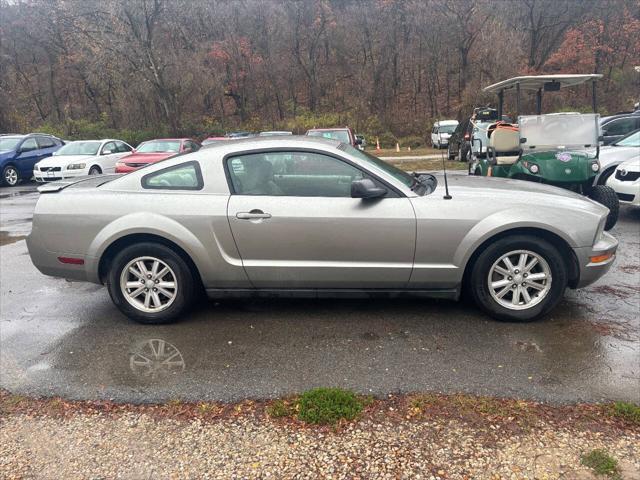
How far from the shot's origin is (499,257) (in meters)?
4.04

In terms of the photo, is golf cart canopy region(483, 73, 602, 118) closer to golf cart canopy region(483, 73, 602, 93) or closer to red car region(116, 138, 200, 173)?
golf cart canopy region(483, 73, 602, 93)

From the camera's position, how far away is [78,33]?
98.2 ft

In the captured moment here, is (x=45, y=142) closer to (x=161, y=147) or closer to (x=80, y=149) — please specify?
(x=80, y=149)

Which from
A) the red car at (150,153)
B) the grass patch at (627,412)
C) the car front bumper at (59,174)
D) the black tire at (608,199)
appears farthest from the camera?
the car front bumper at (59,174)

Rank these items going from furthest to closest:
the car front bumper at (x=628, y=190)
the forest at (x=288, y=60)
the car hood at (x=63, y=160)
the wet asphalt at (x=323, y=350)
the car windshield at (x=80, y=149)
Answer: the forest at (x=288, y=60) < the car windshield at (x=80, y=149) < the car hood at (x=63, y=160) < the car front bumper at (x=628, y=190) < the wet asphalt at (x=323, y=350)

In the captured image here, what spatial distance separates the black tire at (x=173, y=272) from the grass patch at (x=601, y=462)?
3.10 m

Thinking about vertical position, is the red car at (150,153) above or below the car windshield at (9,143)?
below

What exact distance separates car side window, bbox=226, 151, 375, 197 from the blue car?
15.7 metres

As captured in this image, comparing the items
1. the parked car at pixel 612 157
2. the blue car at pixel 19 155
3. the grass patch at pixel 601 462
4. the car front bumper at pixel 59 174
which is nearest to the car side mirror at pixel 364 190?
the grass patch at pixel 601 462

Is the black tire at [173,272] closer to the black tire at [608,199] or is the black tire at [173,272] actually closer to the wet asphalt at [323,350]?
the wet asphalt at [323,350]

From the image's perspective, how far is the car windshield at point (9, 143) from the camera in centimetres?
1707

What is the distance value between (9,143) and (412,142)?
69.5 ft

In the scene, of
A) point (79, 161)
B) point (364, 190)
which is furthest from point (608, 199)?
point (79, 161)

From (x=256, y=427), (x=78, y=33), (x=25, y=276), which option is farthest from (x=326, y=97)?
(x=256, y=427)
